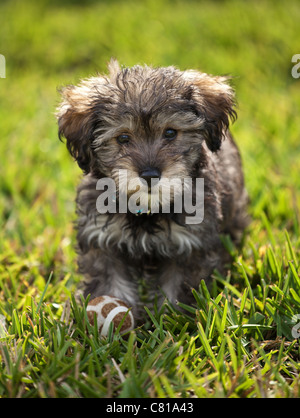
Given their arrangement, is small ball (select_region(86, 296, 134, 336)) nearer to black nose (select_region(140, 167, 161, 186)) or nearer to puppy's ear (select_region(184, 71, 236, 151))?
black nose (select_region(140, 167, 161, 186))

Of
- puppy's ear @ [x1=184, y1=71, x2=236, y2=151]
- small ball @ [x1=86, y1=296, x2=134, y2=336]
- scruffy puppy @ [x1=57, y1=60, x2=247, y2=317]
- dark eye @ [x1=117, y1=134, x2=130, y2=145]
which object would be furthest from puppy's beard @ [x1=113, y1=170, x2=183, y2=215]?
small ball @ [x1=86, y1=296, x2=134, y2=336]

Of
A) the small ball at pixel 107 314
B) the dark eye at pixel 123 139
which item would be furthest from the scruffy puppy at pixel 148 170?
the small ball at pixel 107 314

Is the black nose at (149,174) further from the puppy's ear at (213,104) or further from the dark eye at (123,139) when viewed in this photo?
the puppy's ear at (213,104)

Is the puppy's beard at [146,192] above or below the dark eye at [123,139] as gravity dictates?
below

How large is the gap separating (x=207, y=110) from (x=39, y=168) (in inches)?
95.8

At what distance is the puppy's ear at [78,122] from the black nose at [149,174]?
1.37 feet

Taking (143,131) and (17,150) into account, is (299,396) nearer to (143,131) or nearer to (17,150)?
→ (143,131)

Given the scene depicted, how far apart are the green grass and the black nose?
65cm

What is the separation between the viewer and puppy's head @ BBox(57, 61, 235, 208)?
2.56m

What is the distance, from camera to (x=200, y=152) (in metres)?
2.78

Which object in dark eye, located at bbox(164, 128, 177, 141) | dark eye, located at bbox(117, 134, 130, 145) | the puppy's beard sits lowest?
the puppy's beard

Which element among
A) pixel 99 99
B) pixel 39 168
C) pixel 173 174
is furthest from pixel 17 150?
pixel 173 174

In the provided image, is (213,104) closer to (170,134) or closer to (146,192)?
(170,134)

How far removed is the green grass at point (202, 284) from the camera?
222 centimetres
